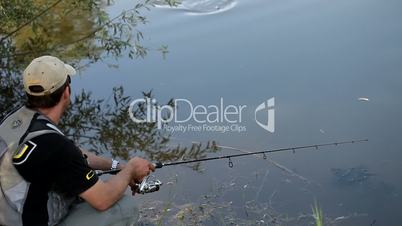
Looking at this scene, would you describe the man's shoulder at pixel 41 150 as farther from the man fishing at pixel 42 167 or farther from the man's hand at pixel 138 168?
the man's hand at pixel 138 168

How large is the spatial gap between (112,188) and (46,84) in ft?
1.41

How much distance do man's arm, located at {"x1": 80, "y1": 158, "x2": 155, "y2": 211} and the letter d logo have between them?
78.2 inches

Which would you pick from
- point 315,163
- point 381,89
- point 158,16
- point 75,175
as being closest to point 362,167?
point 315,163

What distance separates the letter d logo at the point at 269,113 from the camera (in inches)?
158

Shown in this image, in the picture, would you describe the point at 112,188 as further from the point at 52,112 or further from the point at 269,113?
the point at 269,113

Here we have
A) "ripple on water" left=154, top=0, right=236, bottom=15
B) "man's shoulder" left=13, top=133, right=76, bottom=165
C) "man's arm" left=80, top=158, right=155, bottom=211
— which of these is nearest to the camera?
"man's shoulder" left=13, top=133, right=76, bottom=165

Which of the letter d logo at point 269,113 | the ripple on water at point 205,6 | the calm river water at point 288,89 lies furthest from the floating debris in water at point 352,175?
the ripple on water at point 205,6

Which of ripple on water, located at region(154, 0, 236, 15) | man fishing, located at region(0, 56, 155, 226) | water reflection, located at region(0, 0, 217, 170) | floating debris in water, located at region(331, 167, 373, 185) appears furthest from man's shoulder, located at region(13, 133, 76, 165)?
ripple on water, located at region(154, 0, 236, 15)

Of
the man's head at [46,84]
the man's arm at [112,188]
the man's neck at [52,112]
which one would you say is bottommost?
the man's arm at [112,188]

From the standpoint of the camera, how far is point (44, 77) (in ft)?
6.24

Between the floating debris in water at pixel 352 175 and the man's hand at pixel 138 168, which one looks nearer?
the man's hand at pixel 138 168

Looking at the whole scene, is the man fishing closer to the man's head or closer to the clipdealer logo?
the man's head

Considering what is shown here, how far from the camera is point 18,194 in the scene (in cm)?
176

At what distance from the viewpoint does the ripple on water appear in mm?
5754
